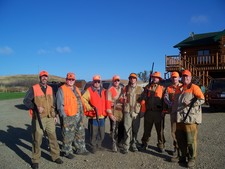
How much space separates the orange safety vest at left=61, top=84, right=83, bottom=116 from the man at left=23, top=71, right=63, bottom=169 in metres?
0.31

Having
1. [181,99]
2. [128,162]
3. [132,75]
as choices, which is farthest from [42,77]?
[181,99]

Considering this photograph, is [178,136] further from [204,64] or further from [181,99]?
[204,64]

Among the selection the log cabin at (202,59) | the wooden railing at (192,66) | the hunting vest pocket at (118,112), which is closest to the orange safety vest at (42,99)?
the hunting vest pocket at (118,112)

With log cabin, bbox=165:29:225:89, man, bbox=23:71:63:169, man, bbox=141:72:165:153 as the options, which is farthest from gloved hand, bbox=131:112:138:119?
log cabin, bbox=165:29:225:89

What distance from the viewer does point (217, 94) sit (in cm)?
1342

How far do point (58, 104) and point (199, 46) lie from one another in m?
23.6

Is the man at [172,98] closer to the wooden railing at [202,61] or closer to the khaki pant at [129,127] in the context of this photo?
the khaki pant at [129,127]

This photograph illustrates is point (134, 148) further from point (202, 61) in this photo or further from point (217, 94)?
point (202, 61)

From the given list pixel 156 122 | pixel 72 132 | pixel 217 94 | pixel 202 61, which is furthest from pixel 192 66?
pixel 72 132

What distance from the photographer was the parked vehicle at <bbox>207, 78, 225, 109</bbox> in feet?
43.7

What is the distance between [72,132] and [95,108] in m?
0.82

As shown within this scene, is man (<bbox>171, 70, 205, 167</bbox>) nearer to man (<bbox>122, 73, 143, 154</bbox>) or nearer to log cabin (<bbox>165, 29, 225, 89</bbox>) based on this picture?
man (<bbox>122, 73, 143, 154</bbox>)

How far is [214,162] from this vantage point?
573 centimetres

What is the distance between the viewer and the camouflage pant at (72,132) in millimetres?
6219
